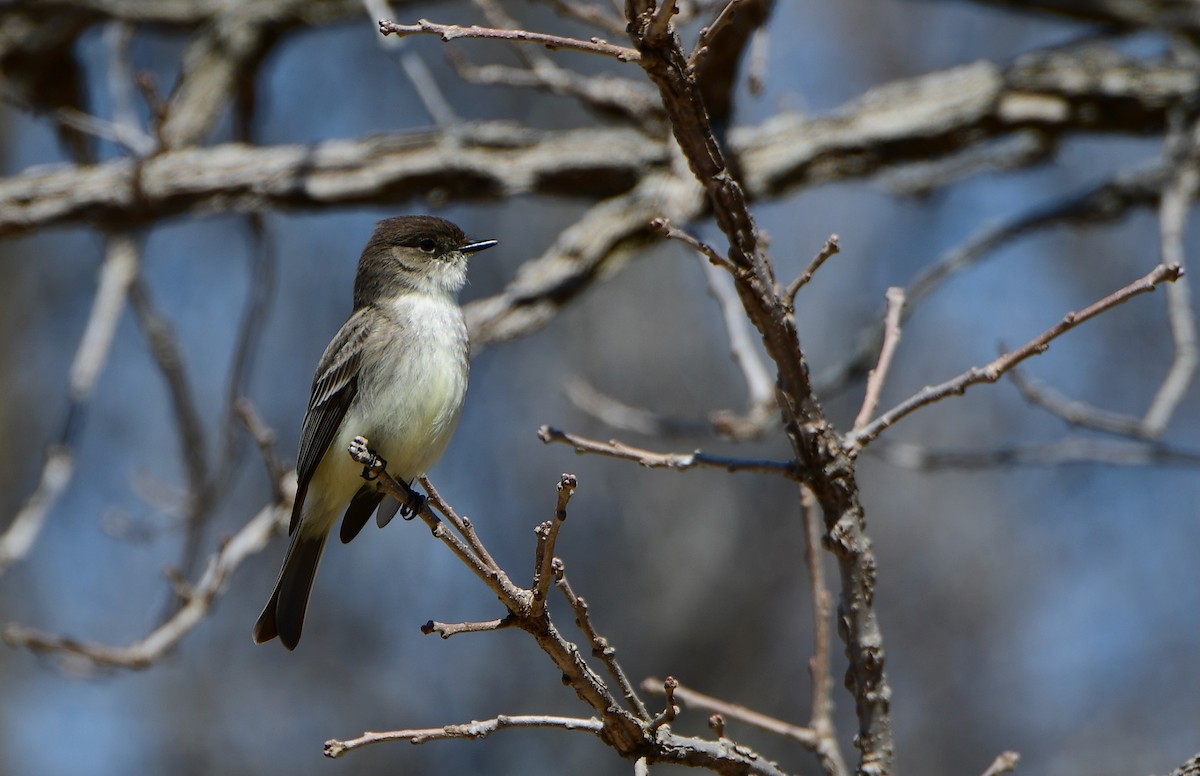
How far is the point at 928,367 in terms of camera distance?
10469 mm

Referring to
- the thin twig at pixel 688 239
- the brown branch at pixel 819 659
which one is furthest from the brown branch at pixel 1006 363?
the thin twig at pixel 688 239

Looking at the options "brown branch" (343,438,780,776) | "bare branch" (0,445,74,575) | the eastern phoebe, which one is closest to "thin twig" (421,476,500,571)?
"brown branch" (343,438,780,776)

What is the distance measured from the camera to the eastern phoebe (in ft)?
12.5

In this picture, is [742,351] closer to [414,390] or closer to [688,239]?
[414,390]

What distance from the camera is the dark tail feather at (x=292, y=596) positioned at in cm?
368

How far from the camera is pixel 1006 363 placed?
2.45m

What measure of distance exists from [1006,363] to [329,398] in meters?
2.33

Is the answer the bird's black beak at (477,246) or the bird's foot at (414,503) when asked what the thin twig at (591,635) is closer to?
the bird's foot at (414,503)

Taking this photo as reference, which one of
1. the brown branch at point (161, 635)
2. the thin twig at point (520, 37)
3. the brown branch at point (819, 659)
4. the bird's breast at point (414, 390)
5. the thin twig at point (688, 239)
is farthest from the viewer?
the bird's breast at point (414, 390)

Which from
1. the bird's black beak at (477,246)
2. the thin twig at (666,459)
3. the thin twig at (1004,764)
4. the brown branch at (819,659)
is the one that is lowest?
the thin twig at (1004,764)

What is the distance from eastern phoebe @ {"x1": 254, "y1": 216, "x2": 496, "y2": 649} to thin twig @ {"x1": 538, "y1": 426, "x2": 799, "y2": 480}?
3.93ft

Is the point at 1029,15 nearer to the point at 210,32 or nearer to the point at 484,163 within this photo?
the point at 484,163

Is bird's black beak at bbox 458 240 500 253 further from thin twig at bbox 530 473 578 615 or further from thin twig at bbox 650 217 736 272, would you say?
thin twig at bbox 530 473 578 615

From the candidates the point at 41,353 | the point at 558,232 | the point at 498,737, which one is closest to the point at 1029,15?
the point at 558,232
